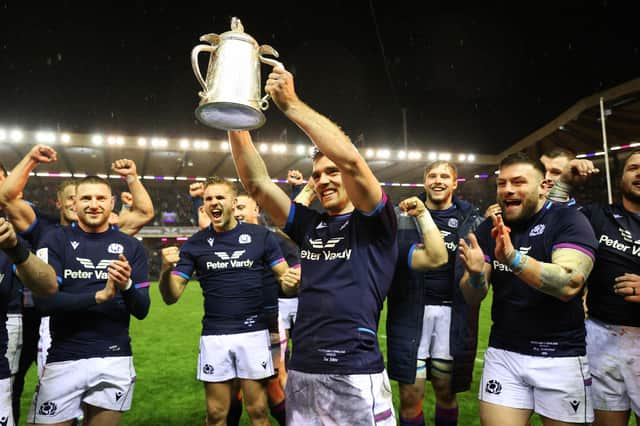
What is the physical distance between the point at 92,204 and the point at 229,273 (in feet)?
3.97

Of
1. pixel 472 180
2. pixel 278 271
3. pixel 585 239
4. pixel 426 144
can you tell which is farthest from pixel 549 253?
pixel 426 144

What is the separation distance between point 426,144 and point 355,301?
32.0m

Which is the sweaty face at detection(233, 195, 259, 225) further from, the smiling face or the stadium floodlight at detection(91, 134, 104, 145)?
the stadium floodlight at detection(91, 134, 104, 145)

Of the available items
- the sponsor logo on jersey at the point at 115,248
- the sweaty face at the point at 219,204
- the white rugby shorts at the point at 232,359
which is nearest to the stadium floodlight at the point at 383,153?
the sweaty face at the point at 219,204

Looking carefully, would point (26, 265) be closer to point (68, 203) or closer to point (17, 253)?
point (17, 253)

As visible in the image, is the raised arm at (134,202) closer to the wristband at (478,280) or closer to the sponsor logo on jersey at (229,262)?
the sponsor logo on jersey at (229,262)

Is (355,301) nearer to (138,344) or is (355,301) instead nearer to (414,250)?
(414,250)

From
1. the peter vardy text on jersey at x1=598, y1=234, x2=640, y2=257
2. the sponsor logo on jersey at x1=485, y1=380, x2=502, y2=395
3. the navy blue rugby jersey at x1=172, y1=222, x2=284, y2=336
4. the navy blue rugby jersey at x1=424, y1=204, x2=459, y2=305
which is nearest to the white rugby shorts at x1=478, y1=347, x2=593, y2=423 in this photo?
the sponsor logo on jersey at x1=485, y1=380, x2=502, y2=395

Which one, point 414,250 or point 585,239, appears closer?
point 585,239

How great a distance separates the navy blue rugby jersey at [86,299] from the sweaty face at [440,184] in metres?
2.48

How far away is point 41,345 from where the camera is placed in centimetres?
428

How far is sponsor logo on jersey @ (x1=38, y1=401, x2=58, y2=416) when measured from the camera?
9.30ft

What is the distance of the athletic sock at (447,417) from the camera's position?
→ 3.79 meters

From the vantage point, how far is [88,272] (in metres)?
3.16
